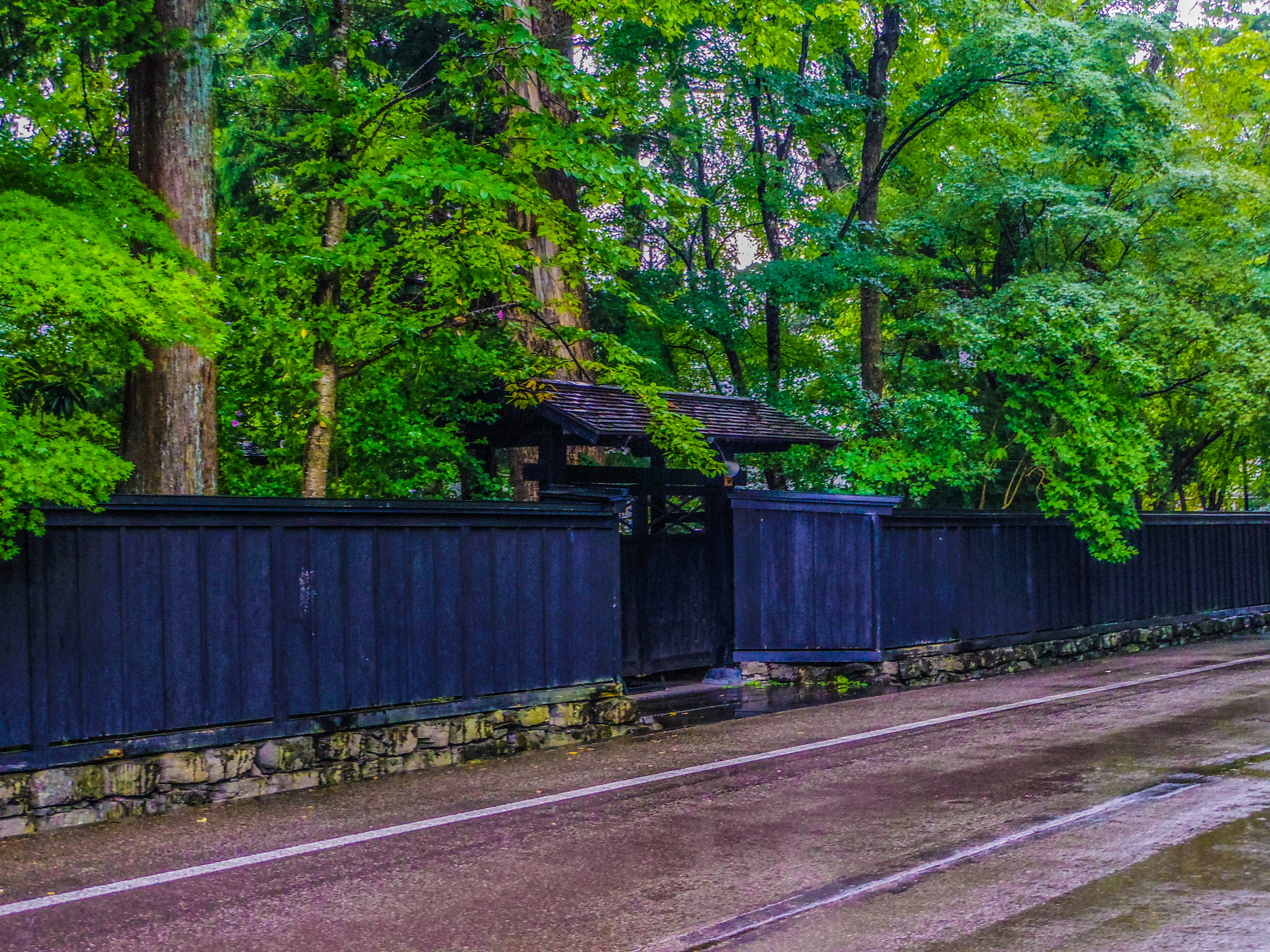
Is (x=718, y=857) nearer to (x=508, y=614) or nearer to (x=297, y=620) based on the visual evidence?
(x=297, y=620)

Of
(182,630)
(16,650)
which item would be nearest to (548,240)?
A: (182,630)

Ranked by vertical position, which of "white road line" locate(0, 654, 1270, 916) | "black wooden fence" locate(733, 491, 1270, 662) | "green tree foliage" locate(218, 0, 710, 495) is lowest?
"white road line" locate(0, 654, 1270, 916)

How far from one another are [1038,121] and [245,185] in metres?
14.9

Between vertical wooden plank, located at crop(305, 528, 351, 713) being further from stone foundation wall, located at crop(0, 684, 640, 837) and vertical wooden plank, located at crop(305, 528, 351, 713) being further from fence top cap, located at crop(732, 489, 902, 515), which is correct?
fence top cap, located at crop(732, 489, 902, 515)

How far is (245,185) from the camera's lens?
61.2 ft

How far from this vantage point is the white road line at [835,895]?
16.4 ft

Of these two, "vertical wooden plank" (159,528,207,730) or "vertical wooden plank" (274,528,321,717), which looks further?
"vertical wooden plank" (274,528,321,717)

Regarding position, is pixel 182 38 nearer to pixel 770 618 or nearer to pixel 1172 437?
pixel 770 618

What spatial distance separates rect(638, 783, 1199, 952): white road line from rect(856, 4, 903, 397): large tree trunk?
1305 centimetres

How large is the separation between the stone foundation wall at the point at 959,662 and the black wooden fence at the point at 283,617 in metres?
4.14

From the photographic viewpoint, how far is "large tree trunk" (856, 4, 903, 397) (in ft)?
64.6

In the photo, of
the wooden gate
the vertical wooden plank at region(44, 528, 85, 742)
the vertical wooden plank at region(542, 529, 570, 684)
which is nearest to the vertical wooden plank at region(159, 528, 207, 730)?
the vertical wooden plank at region(44, 528, 85, 742)

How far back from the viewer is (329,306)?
11.5 meters

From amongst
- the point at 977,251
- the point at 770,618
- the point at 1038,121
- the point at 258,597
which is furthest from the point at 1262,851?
the point at 1038,121
